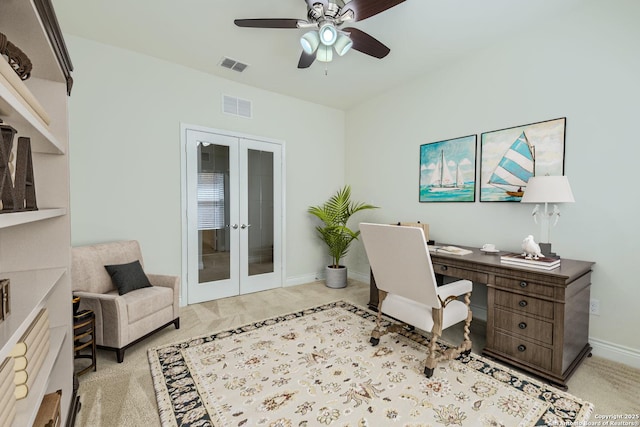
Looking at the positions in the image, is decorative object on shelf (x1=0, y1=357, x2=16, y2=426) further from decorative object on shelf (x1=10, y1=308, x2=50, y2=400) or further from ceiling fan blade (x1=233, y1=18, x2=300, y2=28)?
ceiling fan blade (x1=233, y1=18, x2=300, y2=28)

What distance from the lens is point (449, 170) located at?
3.41 m

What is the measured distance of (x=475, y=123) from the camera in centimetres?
318

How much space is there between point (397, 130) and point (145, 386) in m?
3.91

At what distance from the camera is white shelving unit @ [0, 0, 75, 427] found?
1080 millimetres

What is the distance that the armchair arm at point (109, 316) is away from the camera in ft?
7.27

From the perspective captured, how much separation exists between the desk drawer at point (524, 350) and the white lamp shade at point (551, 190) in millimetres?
1095

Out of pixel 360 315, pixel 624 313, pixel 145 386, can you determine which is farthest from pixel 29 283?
pixel 624 313

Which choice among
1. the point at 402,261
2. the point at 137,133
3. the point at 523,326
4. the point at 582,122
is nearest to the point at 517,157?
the point at 582,122

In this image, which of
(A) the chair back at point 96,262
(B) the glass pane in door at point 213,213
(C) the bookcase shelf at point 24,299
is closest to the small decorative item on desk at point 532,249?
(C) the bookcase shelf at point 24,299

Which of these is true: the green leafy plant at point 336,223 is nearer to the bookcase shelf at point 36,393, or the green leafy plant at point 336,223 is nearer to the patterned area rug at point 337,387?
the patterned area rug at point 337,387

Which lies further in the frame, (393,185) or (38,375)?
(393,185)

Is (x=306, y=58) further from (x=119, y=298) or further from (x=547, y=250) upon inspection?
(x=547, y=250)

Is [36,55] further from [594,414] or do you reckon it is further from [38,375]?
[594,414]

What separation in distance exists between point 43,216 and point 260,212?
2970 mm
